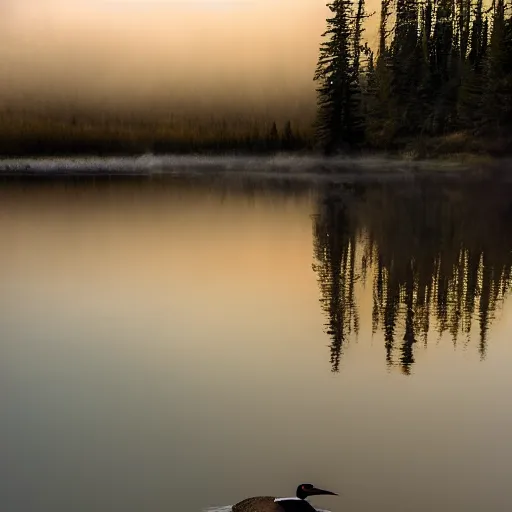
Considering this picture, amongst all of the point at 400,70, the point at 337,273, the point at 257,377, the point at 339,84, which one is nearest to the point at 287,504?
the point at 257,377

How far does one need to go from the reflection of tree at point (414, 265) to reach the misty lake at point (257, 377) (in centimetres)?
4

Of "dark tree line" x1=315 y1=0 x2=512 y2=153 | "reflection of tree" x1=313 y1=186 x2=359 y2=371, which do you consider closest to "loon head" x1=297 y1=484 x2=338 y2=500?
"reflection of tree" x1=313 y1=186 x2=359 y2=371

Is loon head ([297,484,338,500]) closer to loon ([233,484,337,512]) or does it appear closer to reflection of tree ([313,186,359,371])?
loon ([233,484,337,512])

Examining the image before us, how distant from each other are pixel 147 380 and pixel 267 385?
754 millimetres

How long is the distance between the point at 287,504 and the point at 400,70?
97.1 ft

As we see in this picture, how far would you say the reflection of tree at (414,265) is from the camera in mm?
5289

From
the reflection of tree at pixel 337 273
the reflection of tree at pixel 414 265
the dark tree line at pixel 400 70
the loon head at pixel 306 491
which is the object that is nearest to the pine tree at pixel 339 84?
the dark tree line at pixel 400 70

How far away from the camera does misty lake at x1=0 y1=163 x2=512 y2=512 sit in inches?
119

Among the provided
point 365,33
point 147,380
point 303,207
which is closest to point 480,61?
point 365,33

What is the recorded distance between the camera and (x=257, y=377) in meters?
4.28

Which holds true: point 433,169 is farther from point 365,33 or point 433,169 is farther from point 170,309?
point 170,309

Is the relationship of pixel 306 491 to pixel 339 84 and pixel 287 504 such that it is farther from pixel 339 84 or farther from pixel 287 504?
pixel 339 84

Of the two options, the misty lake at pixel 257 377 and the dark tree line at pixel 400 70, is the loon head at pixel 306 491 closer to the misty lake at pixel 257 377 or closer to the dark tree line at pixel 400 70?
the misty lake at pixel 257 377

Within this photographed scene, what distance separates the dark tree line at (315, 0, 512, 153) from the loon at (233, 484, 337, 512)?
1095 inches
